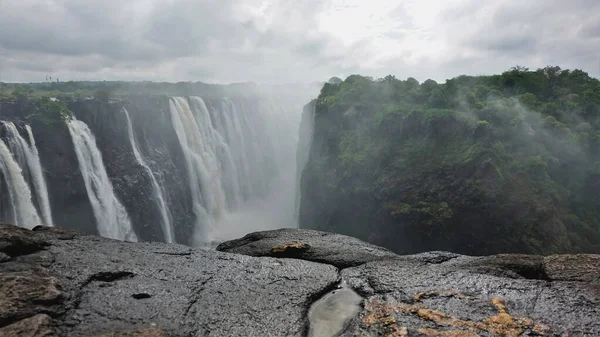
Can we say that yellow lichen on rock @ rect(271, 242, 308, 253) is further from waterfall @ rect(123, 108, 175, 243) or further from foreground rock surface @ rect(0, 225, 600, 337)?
waterfall @ rect(123, 108, 175, 243)

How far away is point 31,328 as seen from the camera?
3672 millimetres

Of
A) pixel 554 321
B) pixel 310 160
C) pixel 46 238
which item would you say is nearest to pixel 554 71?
pixel 310 160

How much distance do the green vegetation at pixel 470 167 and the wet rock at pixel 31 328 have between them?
78.1ft

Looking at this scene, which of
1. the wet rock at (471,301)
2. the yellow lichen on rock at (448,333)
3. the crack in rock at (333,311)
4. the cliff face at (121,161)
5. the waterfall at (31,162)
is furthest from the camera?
the cliff face at (121,161)

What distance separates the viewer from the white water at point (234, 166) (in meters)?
32.2

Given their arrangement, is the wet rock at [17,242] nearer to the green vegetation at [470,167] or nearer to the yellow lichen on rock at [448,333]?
the yellow lichen on rock at [448,333]

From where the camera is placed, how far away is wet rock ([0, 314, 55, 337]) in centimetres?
357

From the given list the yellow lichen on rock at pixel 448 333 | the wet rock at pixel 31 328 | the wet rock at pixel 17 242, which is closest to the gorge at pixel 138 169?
the wet rock at pixel 17 242

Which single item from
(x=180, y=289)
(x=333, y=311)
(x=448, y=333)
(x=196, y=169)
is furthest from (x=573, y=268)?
(x=196, y=169)

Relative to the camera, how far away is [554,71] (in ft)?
121

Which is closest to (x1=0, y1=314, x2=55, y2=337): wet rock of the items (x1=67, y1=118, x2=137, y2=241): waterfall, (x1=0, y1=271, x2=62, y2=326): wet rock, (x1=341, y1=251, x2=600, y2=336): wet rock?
(x1=0, y1=271, x2=62, y2=326): wet rock

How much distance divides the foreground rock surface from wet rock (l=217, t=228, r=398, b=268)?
7cm

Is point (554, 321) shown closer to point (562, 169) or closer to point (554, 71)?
point (562, 169)

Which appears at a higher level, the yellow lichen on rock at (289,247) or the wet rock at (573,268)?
the wet rock at (573,268)
